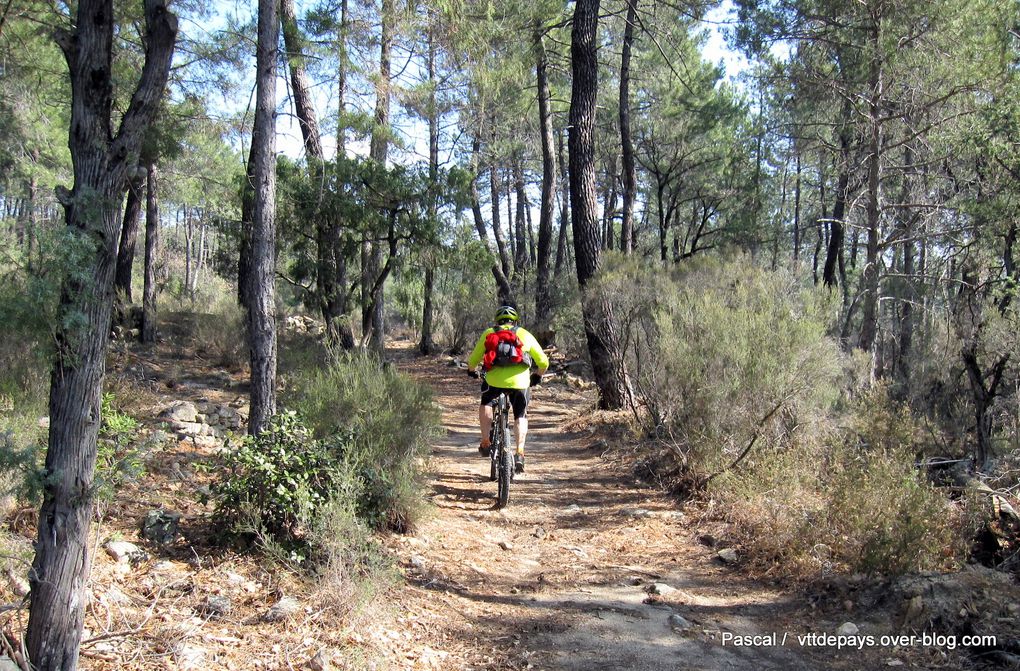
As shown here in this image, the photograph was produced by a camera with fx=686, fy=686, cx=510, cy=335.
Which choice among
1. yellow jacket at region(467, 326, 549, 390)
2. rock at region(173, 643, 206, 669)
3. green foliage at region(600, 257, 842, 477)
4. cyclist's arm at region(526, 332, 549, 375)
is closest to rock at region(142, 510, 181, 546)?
rock at region(173, 643, 206, 669)

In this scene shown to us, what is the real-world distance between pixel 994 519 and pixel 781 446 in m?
1.80

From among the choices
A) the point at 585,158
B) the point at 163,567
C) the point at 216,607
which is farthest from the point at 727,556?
the point at 585,158

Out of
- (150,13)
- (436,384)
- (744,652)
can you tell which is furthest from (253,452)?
(436,384)

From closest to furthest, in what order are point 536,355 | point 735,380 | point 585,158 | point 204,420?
point 735,380, point 536,355, point 204,420, point 585,158

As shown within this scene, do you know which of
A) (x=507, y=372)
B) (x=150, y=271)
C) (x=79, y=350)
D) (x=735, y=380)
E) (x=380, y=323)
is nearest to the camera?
(x=79, y=350)

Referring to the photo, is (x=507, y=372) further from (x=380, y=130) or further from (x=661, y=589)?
(x=380, y=130)

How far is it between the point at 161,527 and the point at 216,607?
0.87 metres

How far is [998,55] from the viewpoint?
1049 cm

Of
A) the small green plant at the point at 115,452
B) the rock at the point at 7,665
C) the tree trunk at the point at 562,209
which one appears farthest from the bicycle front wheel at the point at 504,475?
the tree trunk at the point at 562,209

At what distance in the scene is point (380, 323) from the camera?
14.9m

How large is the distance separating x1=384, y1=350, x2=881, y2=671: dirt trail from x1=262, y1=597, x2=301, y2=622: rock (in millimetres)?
520

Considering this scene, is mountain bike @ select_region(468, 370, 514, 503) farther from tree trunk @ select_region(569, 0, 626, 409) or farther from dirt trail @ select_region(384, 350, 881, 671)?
tree trunk @ select_region(569, 0, 626, 409)

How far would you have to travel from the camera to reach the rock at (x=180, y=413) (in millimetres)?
6669

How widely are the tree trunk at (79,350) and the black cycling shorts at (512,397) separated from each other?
404cm
